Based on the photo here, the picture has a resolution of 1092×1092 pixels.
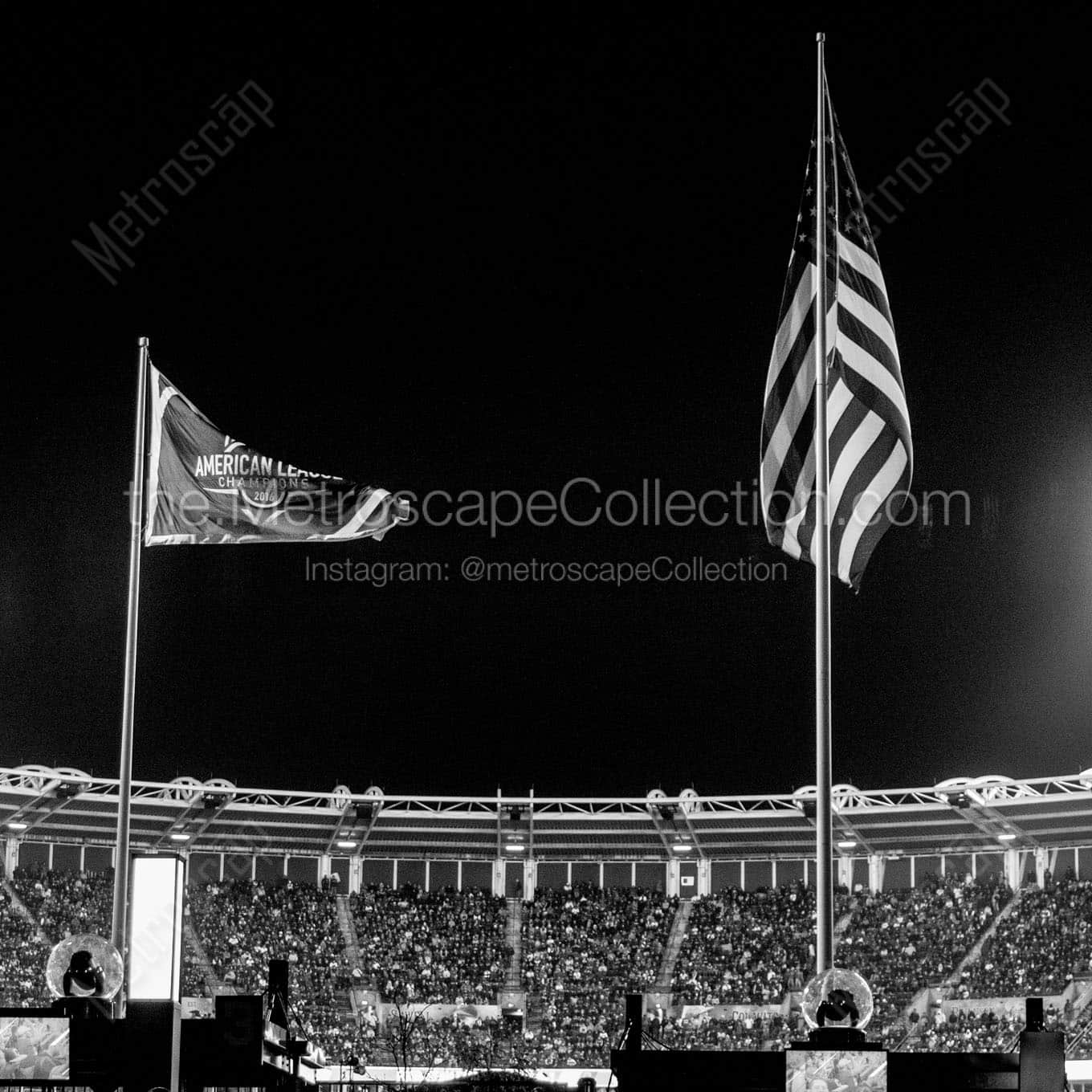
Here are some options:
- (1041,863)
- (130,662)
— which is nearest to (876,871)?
(1041,863)

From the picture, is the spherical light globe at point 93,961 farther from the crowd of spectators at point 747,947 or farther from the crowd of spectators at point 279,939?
the crowd of spectators at point 747,947

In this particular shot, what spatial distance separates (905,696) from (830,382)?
35.9 meters

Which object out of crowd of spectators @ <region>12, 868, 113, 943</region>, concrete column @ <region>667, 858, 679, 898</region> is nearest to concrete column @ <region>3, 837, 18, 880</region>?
crowd of spectators @ <region>12, 868, 113, 943</region>

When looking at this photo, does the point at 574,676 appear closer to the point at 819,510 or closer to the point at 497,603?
the point at 497,603

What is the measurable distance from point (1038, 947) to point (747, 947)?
9022 millimetres

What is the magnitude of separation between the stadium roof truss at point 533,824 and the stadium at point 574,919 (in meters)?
0.12

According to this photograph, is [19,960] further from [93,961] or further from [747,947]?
[93,961]

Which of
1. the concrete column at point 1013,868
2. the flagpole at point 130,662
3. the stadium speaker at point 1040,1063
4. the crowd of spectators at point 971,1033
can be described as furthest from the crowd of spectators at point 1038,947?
the stadium speaker at point 1040,1063

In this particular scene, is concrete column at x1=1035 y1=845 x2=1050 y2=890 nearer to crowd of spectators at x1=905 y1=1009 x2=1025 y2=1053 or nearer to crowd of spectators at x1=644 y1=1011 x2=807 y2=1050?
crowd of spectators at x1=905 y1=1009 x2=1025 y2=1053

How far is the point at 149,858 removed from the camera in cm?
871

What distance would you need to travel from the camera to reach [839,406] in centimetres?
1547

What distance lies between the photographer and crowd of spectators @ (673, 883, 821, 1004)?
1869 inches

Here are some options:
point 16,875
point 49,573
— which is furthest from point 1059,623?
point 16,875

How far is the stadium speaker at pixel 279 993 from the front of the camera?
39.1 ft
